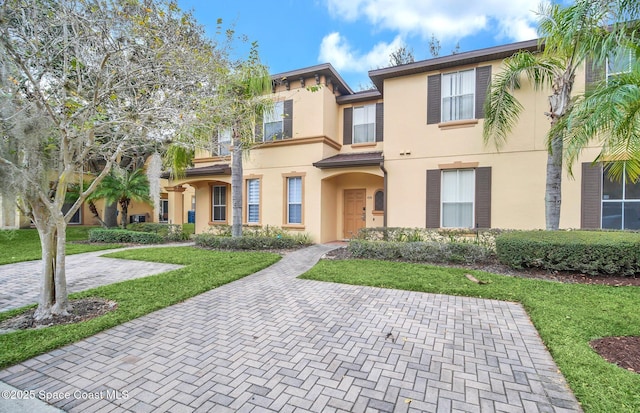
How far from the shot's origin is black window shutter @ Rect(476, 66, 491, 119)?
9.82m

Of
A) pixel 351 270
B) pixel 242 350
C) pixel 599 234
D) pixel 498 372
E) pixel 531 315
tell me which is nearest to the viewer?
pixel 498 372

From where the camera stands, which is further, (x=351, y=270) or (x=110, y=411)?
(x=351, y=270)

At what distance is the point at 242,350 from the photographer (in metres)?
3.60

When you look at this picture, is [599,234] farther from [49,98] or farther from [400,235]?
[49,98]

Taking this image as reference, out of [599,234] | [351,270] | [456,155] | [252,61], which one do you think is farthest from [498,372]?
[252,61]

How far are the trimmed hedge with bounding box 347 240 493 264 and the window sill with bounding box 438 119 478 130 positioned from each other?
417 centimetres

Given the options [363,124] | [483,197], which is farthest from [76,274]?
[483,197]

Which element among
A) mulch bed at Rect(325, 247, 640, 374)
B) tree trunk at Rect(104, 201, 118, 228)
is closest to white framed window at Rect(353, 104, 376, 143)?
mulch bed at Rect(325, 247, 640, 374)

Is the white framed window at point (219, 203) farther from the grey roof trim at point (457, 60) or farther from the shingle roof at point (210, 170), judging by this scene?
the grey roof trim at point (457, 60)

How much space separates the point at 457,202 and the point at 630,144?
255 inches

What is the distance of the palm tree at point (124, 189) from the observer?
46.1ft

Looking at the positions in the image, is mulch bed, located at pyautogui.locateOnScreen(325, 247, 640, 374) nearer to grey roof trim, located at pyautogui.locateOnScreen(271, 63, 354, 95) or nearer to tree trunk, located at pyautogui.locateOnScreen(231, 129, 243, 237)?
tree trunk, located at pyautogui.locateOnScreen(231, 129, 243, 237)

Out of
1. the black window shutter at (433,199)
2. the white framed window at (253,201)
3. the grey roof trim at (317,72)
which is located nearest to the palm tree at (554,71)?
the black window shutter at (433,199)

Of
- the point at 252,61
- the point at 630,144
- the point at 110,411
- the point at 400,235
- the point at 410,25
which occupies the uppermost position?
the point at 410,25
